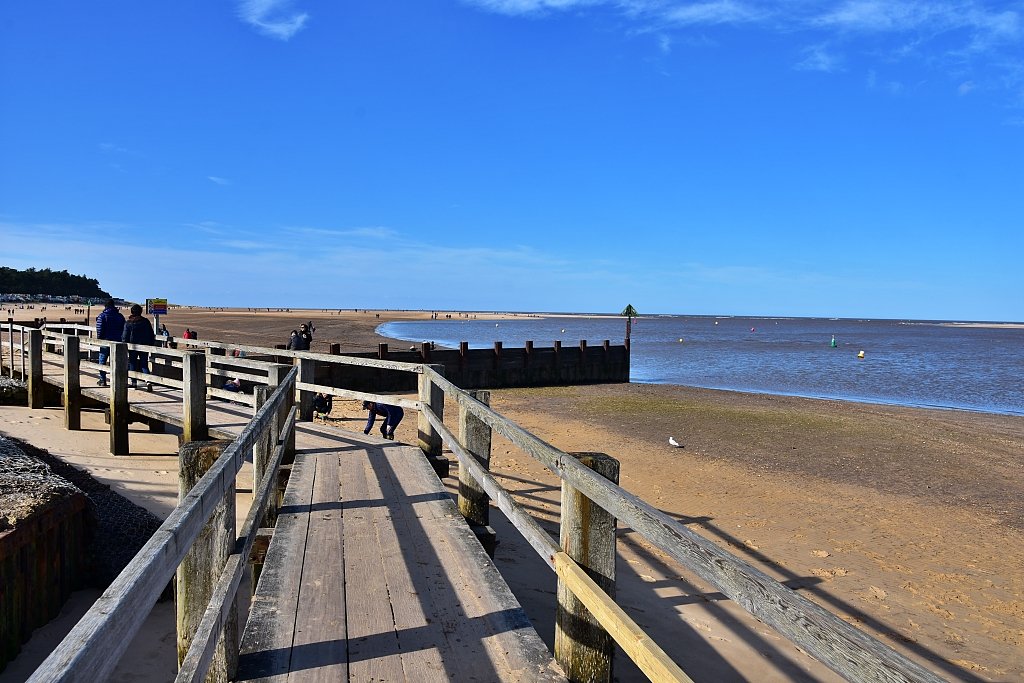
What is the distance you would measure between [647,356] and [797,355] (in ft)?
44.2

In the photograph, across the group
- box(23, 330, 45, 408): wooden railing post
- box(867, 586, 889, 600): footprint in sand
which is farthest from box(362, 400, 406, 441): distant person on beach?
box(867, 586, 889, 600): footprint in sand

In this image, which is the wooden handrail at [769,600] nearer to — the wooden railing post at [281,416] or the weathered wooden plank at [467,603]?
the weathered wooden plank at [467,603]

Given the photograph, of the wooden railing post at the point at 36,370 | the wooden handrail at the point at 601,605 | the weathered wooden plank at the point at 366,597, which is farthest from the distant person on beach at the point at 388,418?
the wooden handrail at the point at 601,605

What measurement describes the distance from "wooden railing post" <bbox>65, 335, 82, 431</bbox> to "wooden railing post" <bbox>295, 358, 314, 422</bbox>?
4411 mm

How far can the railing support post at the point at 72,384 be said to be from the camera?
1118 centimetres

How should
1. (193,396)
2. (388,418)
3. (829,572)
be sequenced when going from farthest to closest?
1. (388,418)
2. (193,396)
3. (829,572)

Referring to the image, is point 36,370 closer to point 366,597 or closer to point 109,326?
point 109,326

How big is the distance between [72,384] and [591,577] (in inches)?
440

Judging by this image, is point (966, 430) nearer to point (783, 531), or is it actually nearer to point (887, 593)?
point (783, 531)

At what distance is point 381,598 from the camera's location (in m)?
3.67

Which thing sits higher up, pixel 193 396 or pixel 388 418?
pixel 193 396

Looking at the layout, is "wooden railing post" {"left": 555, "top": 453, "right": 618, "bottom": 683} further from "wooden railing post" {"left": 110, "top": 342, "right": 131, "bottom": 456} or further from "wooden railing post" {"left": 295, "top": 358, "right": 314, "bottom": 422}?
"wooden railing post" {"left": 110, "top": 342, "right": 131, "bottom": 456}

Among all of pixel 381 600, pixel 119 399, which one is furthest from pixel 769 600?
pixel 119 399

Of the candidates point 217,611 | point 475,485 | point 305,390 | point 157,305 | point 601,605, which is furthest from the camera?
point 157,305
